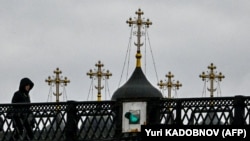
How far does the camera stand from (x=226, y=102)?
49312 millimetres

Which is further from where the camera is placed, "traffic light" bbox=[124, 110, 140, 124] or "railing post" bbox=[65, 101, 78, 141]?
"railing post" bbox=[65, 101, 78, 141]

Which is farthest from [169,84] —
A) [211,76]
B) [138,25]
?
[138,25]

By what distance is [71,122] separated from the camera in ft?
171

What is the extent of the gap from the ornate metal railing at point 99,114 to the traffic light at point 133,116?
323 mm

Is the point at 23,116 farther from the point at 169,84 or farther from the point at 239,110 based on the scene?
the point at 169,84

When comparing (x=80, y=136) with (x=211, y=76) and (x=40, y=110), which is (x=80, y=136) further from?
(x=211, y=76)

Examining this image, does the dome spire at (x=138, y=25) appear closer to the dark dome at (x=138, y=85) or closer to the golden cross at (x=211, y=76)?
the dark dome at (x=138, y=85)

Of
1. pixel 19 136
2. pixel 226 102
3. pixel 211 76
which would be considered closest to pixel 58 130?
pixel 19 136

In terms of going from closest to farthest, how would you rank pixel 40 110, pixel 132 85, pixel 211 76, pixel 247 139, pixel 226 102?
pixel 247 139, pixel 226 102, pixel 40 110, pixel 132 85, pixel 211 76

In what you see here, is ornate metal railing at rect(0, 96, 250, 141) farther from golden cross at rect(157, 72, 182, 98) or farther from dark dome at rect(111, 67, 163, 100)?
golden cross at rect(157, 72, 182, 98)

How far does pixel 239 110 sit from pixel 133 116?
3.36 meters

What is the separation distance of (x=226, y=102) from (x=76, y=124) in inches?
209

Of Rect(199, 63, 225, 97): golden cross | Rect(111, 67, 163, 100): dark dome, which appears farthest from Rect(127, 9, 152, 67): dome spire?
Rect(199, 63, 225, 97): golden cross

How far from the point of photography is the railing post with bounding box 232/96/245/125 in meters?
48.8
